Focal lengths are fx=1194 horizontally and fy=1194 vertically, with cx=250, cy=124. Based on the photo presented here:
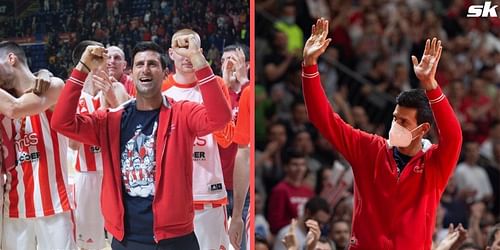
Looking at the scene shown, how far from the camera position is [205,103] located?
4.06 m

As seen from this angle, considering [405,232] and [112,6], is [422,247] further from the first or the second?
[112,6]

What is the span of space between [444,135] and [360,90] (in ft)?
11.1

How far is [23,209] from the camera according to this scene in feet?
14.3

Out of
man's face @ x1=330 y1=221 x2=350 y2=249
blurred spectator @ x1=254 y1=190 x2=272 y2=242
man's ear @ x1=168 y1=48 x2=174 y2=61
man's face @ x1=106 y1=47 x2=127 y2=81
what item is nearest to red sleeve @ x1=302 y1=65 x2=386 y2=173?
man's ear @ x1=168 y1=48 x2=174 y2=61

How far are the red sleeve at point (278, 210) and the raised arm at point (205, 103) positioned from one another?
226 cm

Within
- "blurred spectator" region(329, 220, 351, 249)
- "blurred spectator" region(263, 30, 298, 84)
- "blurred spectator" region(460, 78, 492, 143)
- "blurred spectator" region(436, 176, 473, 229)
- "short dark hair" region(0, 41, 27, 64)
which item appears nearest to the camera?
"short dark hair" region(0, 41, 27, 64)

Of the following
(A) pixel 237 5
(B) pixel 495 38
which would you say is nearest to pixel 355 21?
(B) pixel 495 38

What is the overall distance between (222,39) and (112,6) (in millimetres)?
434

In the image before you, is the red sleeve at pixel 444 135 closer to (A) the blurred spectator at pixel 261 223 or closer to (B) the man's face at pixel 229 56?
(B) the man's face at pixel 229 56

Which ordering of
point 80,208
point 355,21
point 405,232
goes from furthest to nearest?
point 355,21, point 80,208, point 405,232

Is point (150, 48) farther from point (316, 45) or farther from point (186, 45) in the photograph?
point (316, 45)

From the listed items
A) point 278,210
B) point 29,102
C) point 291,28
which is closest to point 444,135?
→ point 29,102

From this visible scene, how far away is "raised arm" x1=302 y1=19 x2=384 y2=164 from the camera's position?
4031 mm

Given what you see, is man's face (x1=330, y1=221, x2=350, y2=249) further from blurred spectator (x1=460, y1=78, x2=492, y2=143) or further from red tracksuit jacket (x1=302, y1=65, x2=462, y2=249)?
blurred spectator (x1=460, y1=78, x2=492, y2=143)
